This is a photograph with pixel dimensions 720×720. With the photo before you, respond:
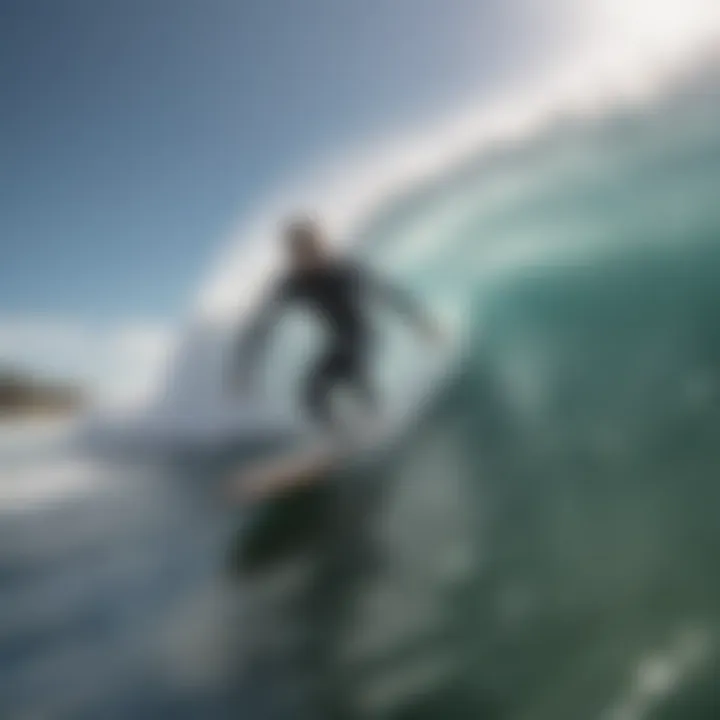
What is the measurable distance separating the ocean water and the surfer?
0.29ft

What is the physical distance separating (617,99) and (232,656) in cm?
208

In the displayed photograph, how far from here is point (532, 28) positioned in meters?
2.31

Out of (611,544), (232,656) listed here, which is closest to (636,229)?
(611,544)

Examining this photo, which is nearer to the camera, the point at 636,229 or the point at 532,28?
the point at 532,28

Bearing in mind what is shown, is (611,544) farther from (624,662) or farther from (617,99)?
(617,99)

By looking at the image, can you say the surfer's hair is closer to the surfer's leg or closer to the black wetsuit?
the black wetsuit

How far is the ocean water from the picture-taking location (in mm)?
1976

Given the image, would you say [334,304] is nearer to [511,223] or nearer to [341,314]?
[341,314]

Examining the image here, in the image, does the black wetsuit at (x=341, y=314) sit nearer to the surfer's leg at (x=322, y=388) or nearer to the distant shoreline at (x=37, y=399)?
the surfer's leg at (x=322, y=388)

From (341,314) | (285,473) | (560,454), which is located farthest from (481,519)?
(341,314)

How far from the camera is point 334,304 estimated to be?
7.63 feet

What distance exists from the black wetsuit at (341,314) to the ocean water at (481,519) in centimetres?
9

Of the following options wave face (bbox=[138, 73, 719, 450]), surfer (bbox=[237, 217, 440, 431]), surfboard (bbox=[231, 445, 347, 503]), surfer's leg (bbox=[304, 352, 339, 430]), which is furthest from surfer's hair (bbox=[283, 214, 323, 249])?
surfboard (bbox=[231, 445, 347, 503])

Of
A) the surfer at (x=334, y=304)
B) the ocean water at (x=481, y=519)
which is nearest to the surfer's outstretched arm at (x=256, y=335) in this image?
the surfer at (x=334, y=304)
